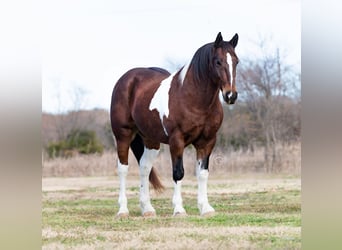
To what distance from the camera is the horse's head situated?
402 centimetres

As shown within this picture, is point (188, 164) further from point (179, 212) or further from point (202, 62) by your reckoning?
point (202, 62)

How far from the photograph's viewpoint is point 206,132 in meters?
4.36

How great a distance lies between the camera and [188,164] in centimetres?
460

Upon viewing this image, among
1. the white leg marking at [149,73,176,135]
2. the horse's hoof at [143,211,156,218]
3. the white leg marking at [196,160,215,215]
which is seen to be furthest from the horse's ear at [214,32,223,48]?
the horse's hoof at [143,211,156,218]

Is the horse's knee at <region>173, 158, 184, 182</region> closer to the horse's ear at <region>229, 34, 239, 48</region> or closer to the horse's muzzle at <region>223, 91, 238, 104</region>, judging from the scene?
the horse's muzzle at <region>223, 91, 238, 104</region>

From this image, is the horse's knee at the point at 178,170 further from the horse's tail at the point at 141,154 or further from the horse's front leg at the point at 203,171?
the horse's tail at the point at 141,154

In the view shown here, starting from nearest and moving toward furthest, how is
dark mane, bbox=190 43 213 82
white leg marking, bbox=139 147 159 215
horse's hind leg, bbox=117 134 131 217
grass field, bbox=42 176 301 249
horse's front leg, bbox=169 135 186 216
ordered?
grass field, bbox=42 176 301 249 < dark mane, bbox=190 43 213 82 < horse's front leg, bbox=169 135 186 216 < white leg marking, bbox=139 147 159 215 < horse's hind leg, bbox=117 134 131 217

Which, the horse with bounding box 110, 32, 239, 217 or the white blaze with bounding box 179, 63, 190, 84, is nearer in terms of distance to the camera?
the horse with bounding box 110, 32, 239, 217

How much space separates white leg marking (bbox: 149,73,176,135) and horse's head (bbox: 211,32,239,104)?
468mm

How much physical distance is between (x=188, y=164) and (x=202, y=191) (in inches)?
9.5

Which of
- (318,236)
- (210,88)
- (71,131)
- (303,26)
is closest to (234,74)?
(210,88)

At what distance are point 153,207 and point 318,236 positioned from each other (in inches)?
64.2

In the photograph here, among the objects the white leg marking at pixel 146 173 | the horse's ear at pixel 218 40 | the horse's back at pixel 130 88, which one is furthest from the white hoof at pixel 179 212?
the horse's ear at pixel 218 40

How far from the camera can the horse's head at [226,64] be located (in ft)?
13.2
